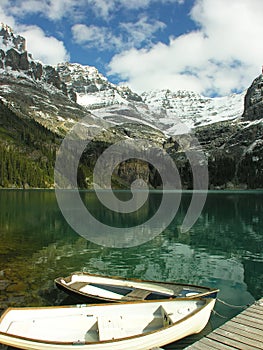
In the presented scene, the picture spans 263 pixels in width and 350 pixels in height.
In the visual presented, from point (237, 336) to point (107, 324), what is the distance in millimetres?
7362

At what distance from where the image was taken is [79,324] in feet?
59.9

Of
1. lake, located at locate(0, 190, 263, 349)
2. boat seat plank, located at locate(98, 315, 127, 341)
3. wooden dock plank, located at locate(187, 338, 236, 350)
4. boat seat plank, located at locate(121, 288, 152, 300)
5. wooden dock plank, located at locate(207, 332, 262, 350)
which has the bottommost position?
lake, located at locate(0, 190, 263, 349)

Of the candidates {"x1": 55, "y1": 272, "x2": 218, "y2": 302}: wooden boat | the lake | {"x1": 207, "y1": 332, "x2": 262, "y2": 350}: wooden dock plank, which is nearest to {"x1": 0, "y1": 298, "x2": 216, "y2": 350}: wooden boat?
the lake

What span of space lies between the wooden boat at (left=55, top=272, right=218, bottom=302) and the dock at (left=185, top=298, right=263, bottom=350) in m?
5.60

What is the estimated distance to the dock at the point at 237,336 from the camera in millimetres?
13539

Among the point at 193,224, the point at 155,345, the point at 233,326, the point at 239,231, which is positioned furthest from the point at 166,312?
the point at 193,224

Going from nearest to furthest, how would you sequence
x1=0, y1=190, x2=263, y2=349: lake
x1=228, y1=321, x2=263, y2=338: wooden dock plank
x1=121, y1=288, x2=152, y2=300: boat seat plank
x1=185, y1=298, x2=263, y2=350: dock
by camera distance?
1. x1=185, y1=298, x2=263, y2=350: dock
2. x1=228, y1=321, x2=263, y2=338: wooden dock plank
3. x1=121, y1=288, x2=152, y2=300: boat seat plank
4. x1=0, y1=190, x2=263, y2=349: lake

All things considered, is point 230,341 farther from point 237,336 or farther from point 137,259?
point 137,259

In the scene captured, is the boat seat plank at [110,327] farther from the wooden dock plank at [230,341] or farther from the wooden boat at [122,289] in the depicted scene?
the wooden dock plank at [230,341]

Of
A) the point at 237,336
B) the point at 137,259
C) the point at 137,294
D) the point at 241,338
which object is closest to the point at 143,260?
the point at 137,259

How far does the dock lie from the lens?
44.4ft

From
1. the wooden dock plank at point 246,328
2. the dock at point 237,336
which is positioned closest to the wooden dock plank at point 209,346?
the dock at point 237,336

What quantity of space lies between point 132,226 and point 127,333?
2138 inches

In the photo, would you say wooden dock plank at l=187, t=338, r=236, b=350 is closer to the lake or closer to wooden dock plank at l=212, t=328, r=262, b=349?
wooden dock plank at l=212, t=328, r=262, b=349
